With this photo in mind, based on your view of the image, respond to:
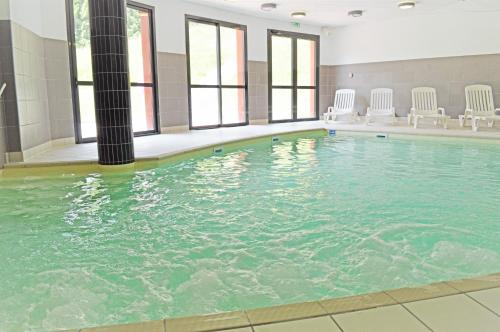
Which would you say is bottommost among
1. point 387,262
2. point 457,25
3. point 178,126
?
point 387,262

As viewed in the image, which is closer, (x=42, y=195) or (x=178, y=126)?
(x=42, y=195)

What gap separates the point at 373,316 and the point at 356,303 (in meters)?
0.10

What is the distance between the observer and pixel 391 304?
5.31ft

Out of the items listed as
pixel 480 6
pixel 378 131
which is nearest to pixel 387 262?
pixel 378 131

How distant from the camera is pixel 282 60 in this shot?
35.9 ft

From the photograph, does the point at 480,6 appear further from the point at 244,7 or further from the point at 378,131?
the point at 244,7

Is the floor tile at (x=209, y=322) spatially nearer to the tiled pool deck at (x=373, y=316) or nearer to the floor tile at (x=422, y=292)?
the tiled pool deck at (x=373, y=316)

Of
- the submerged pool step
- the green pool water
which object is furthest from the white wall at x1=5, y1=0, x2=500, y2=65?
the green pool water

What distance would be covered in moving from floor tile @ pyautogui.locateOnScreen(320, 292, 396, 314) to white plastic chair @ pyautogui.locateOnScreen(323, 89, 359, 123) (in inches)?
363

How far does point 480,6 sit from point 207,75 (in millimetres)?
5966

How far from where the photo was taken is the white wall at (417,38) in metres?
8.86

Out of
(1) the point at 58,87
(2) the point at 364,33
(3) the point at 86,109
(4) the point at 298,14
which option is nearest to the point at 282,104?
(4) the point at 298,14

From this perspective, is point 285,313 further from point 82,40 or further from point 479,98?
point 479,98

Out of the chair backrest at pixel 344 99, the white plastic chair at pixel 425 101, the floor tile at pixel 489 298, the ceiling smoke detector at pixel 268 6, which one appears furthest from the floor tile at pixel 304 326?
the chair backrest at pixel 344 99
